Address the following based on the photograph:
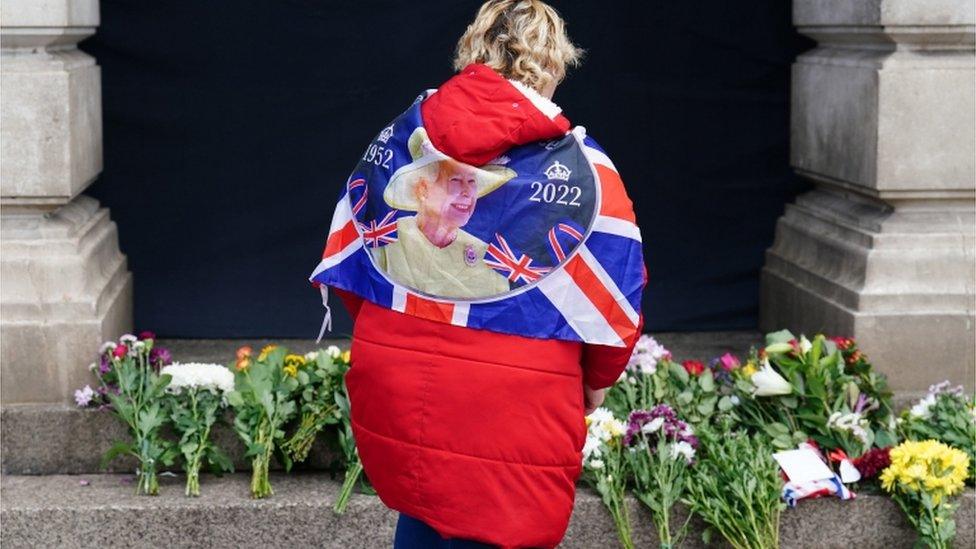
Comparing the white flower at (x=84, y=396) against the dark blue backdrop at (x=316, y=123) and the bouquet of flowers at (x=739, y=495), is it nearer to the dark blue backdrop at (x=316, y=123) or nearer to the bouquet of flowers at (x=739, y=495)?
the dark blue backdrop at (x=316, y=123)

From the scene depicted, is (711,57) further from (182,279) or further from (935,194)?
(182,279)

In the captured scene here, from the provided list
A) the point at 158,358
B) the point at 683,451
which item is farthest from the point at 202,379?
the point at 683,451

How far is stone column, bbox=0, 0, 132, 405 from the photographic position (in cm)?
502

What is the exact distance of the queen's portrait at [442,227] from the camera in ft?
11.0

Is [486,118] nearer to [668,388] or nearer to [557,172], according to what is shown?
[557,172]

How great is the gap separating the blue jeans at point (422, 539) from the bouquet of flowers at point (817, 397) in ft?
5.67

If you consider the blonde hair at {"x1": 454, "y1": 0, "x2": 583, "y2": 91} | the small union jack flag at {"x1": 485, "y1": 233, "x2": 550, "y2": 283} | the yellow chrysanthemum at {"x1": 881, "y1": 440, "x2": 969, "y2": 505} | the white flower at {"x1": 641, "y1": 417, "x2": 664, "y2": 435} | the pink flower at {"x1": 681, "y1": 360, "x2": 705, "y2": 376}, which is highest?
the blonde hair at {"x1": 454, "y1": 0, "x2": 583, "y2": 91}

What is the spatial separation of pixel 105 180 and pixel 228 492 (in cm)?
210

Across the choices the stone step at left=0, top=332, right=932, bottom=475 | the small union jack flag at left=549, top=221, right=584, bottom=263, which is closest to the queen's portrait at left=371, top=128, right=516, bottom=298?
the small union jack flag at left=549, top=221, right=584, bottom=263

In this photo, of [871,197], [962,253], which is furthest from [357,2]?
[962,253]

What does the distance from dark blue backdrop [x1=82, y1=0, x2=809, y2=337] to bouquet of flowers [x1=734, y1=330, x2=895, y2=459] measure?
164 cm

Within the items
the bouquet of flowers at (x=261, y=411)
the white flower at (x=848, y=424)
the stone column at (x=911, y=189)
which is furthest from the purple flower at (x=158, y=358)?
the stone column at (x=911, y=189)

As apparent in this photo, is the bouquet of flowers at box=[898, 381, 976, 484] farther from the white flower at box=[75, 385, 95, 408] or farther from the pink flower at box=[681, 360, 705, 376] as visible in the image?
the white flower at box=[75, 385, 95, 408]

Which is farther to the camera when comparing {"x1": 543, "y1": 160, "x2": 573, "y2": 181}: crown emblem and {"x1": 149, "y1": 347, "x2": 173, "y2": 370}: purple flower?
{"x1": 149, "y1": 347, "x2": 173, "y2": 370}: purple flower
